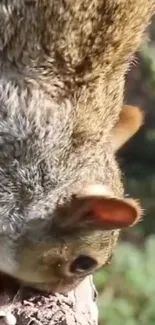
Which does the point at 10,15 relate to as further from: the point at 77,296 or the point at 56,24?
the point at 77,296

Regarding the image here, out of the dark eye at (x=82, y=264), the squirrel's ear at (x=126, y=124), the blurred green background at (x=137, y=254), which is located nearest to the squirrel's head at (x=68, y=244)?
the dark eye at (x=82, y=264)

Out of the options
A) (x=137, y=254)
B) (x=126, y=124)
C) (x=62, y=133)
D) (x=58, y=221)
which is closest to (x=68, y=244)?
(x=58, y=221)

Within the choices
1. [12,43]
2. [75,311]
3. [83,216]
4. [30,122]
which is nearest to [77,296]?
[75,311]

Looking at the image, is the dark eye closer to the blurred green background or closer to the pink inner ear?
the pink inner ear

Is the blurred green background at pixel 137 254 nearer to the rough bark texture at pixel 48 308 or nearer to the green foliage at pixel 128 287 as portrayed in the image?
the green foliage at pixel 128 287

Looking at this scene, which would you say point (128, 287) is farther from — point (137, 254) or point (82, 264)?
point (82, 264)
